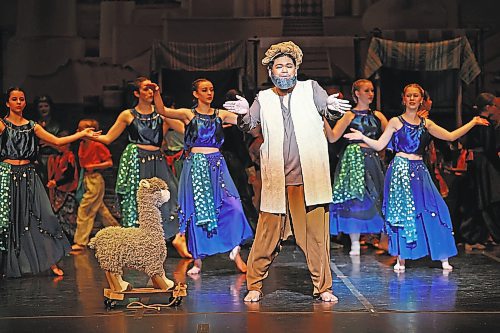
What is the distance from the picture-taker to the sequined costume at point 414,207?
6.81 meters

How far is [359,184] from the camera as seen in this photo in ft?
25.0

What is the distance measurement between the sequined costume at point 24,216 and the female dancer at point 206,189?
2.91 feet

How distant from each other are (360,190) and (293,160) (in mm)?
2054

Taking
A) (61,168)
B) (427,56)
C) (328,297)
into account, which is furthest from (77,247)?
(427,56)

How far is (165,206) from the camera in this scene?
24.3ft

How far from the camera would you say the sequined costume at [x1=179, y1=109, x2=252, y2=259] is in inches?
266

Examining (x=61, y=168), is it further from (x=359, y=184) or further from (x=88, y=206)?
(x=359, y=184)

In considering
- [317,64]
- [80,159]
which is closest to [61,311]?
[80,159]

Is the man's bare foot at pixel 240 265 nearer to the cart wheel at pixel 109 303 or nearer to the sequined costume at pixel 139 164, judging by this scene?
the sequined costume at pixel 139 164

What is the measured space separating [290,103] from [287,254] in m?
2.44

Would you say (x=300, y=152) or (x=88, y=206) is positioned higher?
(x=300, y=152)

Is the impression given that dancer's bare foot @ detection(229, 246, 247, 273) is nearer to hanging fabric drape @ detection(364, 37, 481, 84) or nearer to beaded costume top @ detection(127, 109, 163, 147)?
beaded costume top @ detection(127, 109, 163, 147)

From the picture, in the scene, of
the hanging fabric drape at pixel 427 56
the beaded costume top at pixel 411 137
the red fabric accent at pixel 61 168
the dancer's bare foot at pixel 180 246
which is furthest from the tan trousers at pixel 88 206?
the beaded costume top at pixel 411 137

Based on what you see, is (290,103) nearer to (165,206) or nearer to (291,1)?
(165,206)
